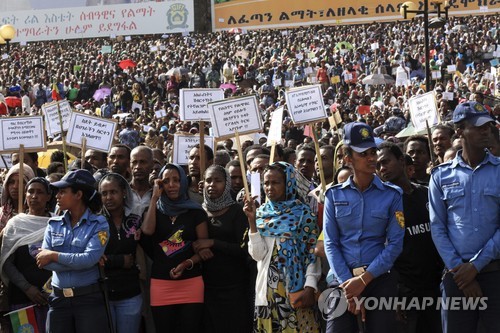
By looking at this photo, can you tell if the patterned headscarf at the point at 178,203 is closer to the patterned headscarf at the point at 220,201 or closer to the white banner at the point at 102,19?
the patterned headscarf at the point at 220,201

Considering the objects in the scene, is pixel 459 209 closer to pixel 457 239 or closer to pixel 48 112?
pixel 457 239

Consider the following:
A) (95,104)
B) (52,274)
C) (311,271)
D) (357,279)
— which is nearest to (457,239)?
(357,279)

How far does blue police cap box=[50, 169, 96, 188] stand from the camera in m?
6.23

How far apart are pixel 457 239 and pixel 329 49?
83.4 feet

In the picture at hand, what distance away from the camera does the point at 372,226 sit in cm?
546

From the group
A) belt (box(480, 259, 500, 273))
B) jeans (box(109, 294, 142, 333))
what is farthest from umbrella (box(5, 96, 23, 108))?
belt (box(480, 259, 500, 273))

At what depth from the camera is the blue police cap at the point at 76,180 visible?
6.23 m

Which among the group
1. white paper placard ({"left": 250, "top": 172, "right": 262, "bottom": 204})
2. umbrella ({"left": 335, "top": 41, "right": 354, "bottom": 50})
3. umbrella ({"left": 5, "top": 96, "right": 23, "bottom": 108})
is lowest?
white paper placard ({"left": 250, "top": 172, "right": 262, "bottom": 204})

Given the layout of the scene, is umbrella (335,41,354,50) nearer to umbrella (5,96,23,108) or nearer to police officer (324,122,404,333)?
umbrella (5,96,23,108)

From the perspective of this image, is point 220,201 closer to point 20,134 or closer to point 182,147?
point 182,147

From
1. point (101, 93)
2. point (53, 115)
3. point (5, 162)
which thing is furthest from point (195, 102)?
point (101, 93)

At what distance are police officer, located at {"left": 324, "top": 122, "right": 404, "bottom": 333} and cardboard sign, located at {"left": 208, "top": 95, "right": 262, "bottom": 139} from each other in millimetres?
2466

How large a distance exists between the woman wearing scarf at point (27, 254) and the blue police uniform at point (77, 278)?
0.50 meters

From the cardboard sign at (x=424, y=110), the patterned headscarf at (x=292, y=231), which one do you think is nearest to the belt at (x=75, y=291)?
the patterned headscarf at (x=292, y=231)
